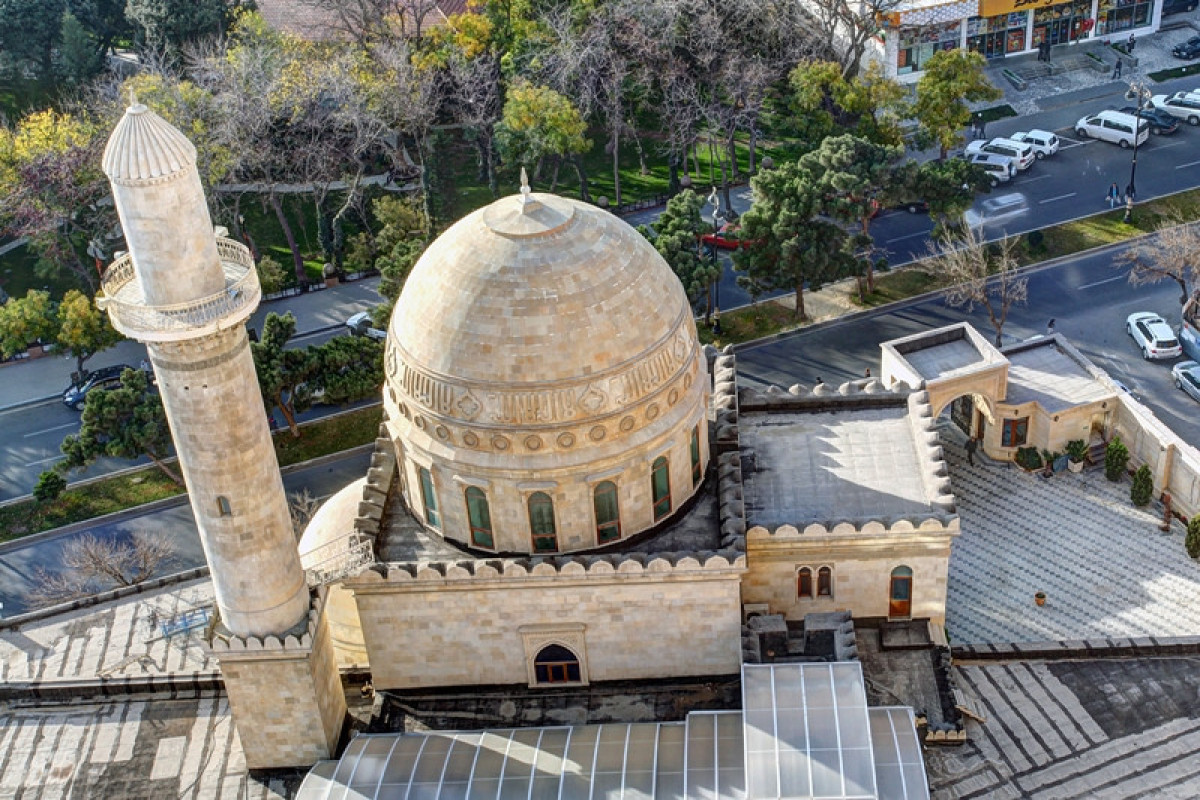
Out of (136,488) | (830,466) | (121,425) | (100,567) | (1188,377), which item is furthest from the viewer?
(136,488)

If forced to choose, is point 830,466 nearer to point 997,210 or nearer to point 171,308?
point 171,308

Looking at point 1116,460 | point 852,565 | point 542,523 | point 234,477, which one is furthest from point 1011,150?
point 234,477

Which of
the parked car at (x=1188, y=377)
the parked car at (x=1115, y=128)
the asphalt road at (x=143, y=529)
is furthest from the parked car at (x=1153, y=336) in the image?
the asphalt road at (x=143, y=529)

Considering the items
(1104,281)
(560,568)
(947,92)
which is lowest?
(1104,281)

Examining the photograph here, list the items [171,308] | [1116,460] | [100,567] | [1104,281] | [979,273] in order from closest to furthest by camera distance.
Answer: [171,308] → [100,567] → [1116,460] → [979,273] → [1104,281]

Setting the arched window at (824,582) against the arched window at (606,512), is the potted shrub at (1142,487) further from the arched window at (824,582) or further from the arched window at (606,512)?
the arched window at (606,512)

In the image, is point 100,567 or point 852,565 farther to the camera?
point 100,567

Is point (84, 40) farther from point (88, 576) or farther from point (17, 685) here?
point (17, 685)
